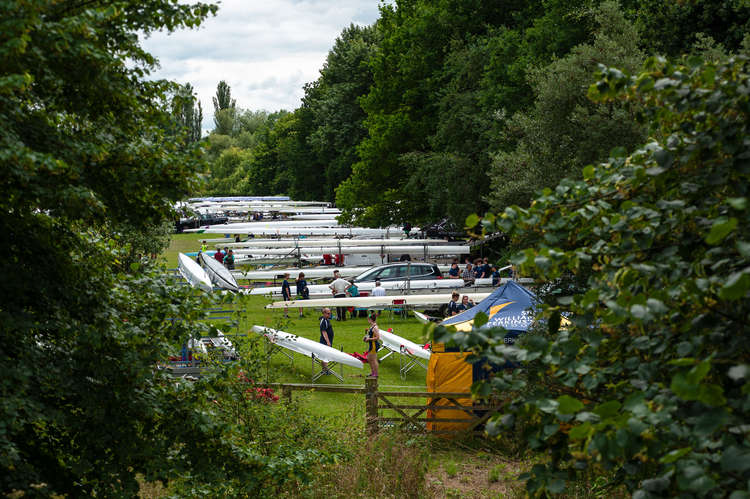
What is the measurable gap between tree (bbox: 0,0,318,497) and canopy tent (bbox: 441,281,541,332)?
7.41 m

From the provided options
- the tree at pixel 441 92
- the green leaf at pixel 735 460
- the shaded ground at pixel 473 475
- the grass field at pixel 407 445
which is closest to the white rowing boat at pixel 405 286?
the tree at pixel 441 92

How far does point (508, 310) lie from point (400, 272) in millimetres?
15914

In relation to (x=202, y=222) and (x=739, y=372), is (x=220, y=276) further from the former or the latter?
(x=202, y=222)

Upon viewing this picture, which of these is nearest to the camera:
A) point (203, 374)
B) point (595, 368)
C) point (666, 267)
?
point (666, 267)

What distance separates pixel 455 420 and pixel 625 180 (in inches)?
396

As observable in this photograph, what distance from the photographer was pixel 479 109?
30.3 m

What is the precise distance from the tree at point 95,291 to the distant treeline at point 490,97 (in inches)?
34.9

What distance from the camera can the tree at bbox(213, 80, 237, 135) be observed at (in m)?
136

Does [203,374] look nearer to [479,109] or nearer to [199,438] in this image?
[199,438]

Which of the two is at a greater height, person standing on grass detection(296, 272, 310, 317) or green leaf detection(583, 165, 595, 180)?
green leaf detection(583, 165, 595, 180)

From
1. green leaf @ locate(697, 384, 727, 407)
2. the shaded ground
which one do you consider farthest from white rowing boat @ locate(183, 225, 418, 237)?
green leaf @ locate(697, 384, 727, 407)

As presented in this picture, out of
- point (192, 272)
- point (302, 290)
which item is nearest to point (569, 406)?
point (302, 290)

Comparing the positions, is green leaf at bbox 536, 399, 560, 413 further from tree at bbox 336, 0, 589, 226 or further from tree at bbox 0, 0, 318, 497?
tree at bbox 336, 0, 589, 226

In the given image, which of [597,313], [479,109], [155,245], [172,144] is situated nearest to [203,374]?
[172,144]
